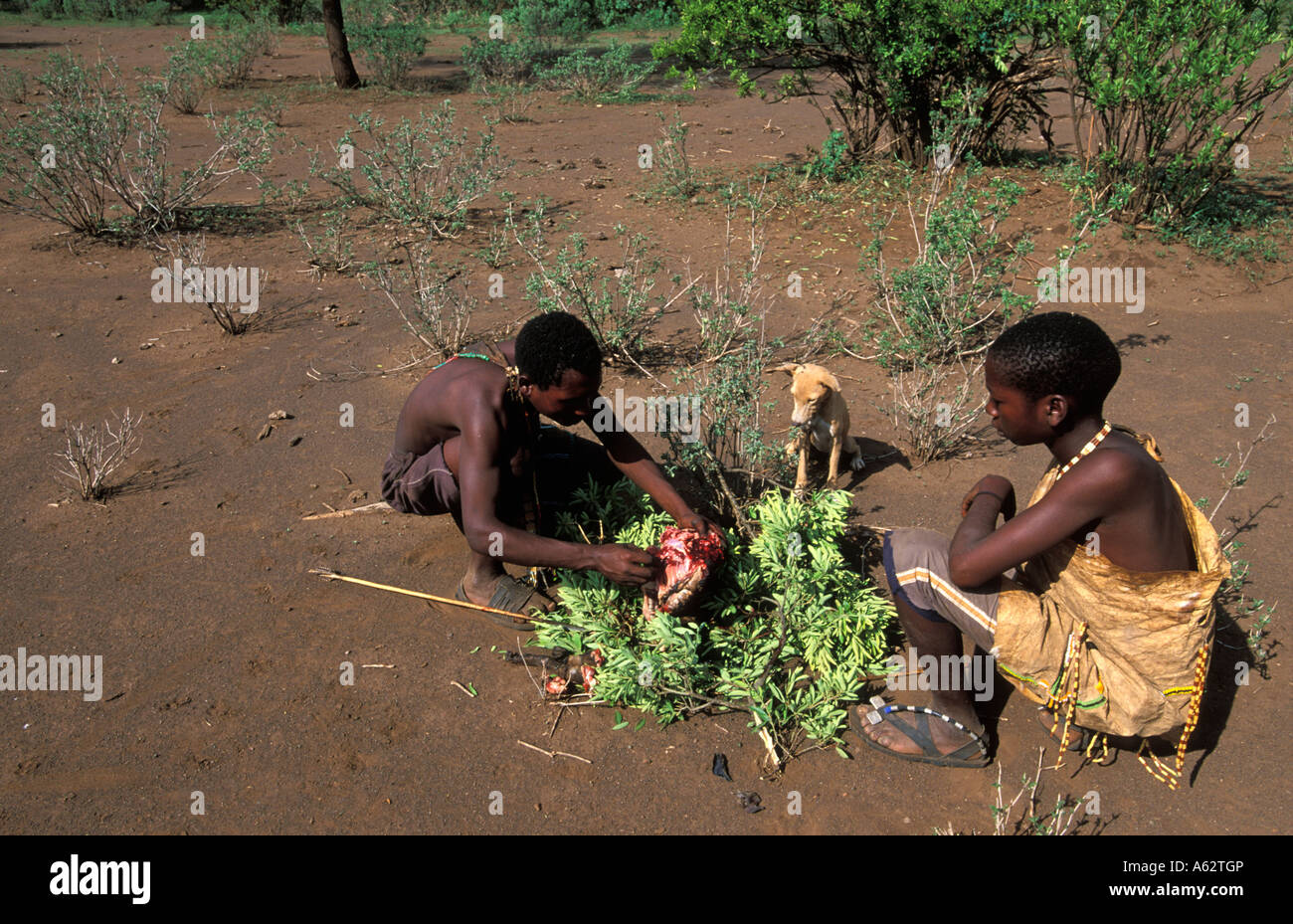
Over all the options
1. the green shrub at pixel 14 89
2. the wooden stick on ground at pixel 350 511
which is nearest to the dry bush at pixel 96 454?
the wooden stick on ground at pixel 350 511

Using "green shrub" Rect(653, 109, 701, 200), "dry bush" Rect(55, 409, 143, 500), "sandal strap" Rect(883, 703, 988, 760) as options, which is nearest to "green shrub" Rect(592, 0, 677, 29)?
"green shrub" Rect(653, 109, 701, 200)

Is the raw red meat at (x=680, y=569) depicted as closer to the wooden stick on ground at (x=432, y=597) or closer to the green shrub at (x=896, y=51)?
the wooden stick on ground at (x=432, y=597)

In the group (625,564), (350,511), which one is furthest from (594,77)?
(625,564)

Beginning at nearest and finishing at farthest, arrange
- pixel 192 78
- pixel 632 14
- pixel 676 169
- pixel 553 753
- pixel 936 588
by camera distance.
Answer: pixel 936 588 → pixel 553 753 → pixel 676 169 → pixel 192 78 → pixel 632 14

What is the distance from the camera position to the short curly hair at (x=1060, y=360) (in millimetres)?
2352

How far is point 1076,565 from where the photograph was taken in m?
2.50

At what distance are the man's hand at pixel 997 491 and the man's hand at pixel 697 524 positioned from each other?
0.83 metres

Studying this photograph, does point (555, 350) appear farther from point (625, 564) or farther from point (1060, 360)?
point (1060, 360)

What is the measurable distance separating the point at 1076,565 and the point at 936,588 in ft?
1.24

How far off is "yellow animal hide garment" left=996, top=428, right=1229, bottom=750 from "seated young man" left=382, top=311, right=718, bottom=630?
110cm

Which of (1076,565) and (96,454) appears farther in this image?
(96,454)

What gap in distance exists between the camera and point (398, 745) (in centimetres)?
298

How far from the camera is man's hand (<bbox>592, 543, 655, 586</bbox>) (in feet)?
9.43

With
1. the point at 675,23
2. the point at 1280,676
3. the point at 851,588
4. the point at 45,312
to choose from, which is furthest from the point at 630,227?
the point at 675,23
